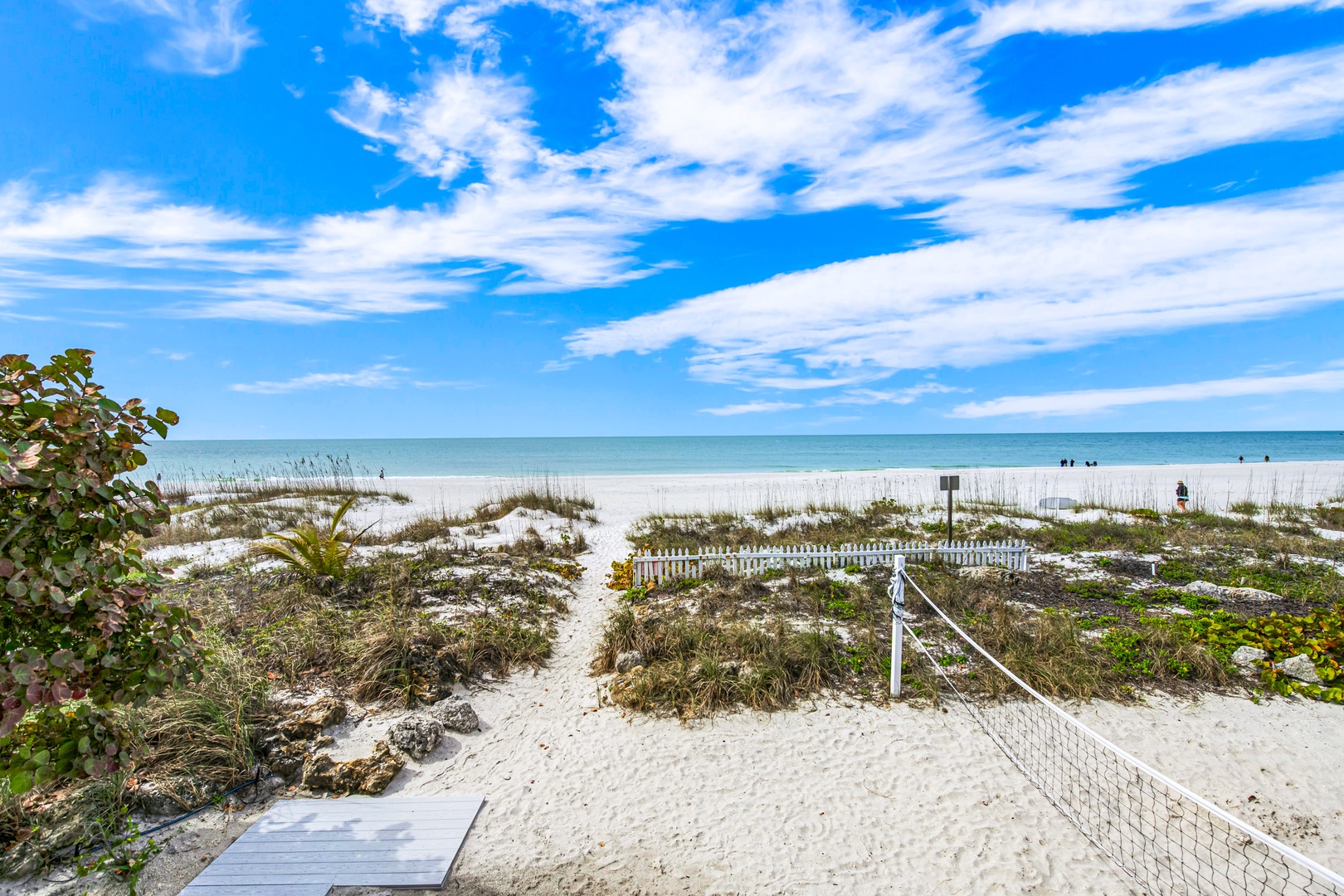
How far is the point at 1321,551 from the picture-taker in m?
10.6

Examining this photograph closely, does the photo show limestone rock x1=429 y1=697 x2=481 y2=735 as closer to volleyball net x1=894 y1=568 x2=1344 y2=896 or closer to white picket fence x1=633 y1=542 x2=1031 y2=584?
white picket fence x1=633 y1=542 x2=1031 y2=584

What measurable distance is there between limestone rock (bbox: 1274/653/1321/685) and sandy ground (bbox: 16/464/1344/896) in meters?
0.41

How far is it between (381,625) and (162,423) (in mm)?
4642

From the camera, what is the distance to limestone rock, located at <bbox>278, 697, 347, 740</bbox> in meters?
5.00

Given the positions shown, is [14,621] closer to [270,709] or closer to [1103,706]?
[270,709]

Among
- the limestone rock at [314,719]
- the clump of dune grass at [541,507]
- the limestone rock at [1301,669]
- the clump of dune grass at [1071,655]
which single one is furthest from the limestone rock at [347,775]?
the clump of dune grass at [541,507]

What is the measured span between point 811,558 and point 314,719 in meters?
7.28

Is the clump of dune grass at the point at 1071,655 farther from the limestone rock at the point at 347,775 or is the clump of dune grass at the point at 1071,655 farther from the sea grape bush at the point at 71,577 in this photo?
the sea grape bush at the point at 71,577

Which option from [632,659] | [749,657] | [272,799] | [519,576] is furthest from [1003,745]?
[519,576]

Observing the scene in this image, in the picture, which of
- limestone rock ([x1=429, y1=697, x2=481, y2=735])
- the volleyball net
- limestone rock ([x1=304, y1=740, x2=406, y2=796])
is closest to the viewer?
the volleyball net

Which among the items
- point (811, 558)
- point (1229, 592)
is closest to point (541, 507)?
point (811, 558)

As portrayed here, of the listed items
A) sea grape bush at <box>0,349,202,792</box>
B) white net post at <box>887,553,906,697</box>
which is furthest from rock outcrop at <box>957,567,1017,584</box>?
sea grape bush at <box>0,349,202,792</box>

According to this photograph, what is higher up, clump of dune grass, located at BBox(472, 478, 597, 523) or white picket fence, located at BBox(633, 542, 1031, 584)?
clump of dune grass, located at BBox(472, 478, 597, 523)

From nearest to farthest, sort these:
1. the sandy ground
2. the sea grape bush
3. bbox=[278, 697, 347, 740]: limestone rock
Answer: the sea grape bush
the sandy ground
bbox=[278, 697, 347, 740]: limestone rock
